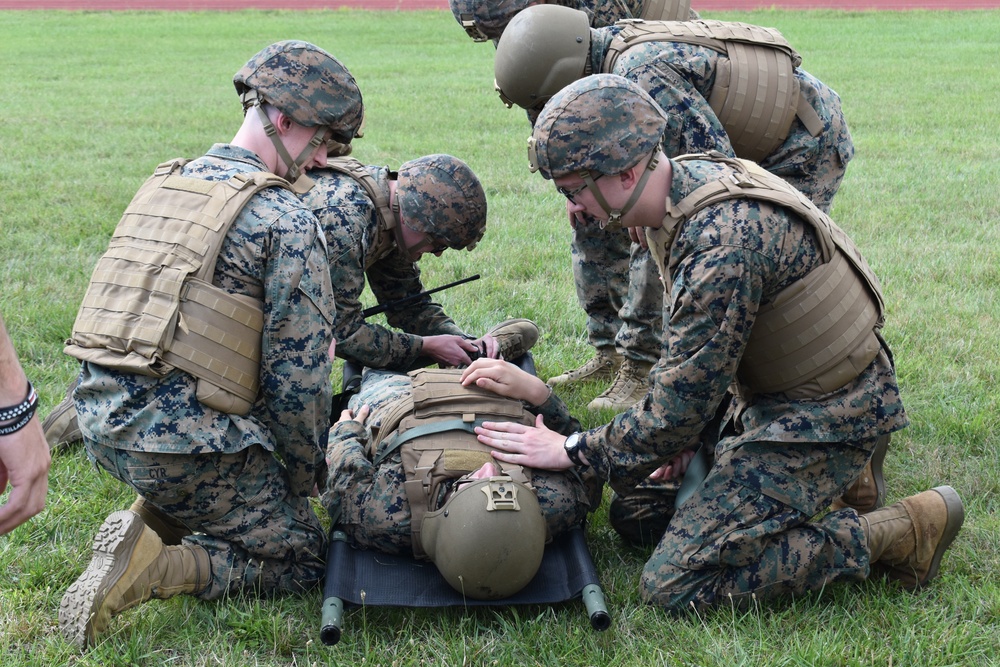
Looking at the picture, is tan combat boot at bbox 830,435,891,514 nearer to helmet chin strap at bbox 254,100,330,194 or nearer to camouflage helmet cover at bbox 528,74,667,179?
camouflage helmet cover at bbox 528,74,667,179

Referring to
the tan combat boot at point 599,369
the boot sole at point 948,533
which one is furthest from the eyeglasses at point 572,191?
the tan combat boot at point 599,369

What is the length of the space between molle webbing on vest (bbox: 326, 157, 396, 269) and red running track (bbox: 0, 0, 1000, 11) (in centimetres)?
2366

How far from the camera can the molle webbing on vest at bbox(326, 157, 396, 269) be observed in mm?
4391

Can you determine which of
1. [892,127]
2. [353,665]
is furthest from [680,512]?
[892,127]

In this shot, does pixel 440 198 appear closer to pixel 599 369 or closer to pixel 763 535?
pixel 599 369

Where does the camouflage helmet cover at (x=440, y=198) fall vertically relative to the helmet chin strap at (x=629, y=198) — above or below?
below

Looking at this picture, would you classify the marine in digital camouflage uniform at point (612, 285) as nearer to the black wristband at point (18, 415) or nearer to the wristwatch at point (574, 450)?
the wristwatch at point (574, 450)

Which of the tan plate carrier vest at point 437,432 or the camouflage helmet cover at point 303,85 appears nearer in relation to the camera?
the tan plate carrier vest at point 437,432

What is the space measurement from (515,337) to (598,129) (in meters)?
2.06

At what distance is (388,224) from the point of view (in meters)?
4.45

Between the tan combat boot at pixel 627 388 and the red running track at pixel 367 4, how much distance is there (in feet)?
76.0

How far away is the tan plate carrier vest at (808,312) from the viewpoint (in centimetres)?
319

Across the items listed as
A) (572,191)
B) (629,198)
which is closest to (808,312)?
(629,198)

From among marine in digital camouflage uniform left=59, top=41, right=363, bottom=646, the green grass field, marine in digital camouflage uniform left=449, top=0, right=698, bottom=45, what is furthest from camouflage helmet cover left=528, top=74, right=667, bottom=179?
marine in digital camouflage uniform left=449, top=0, right=698, bottom=45
